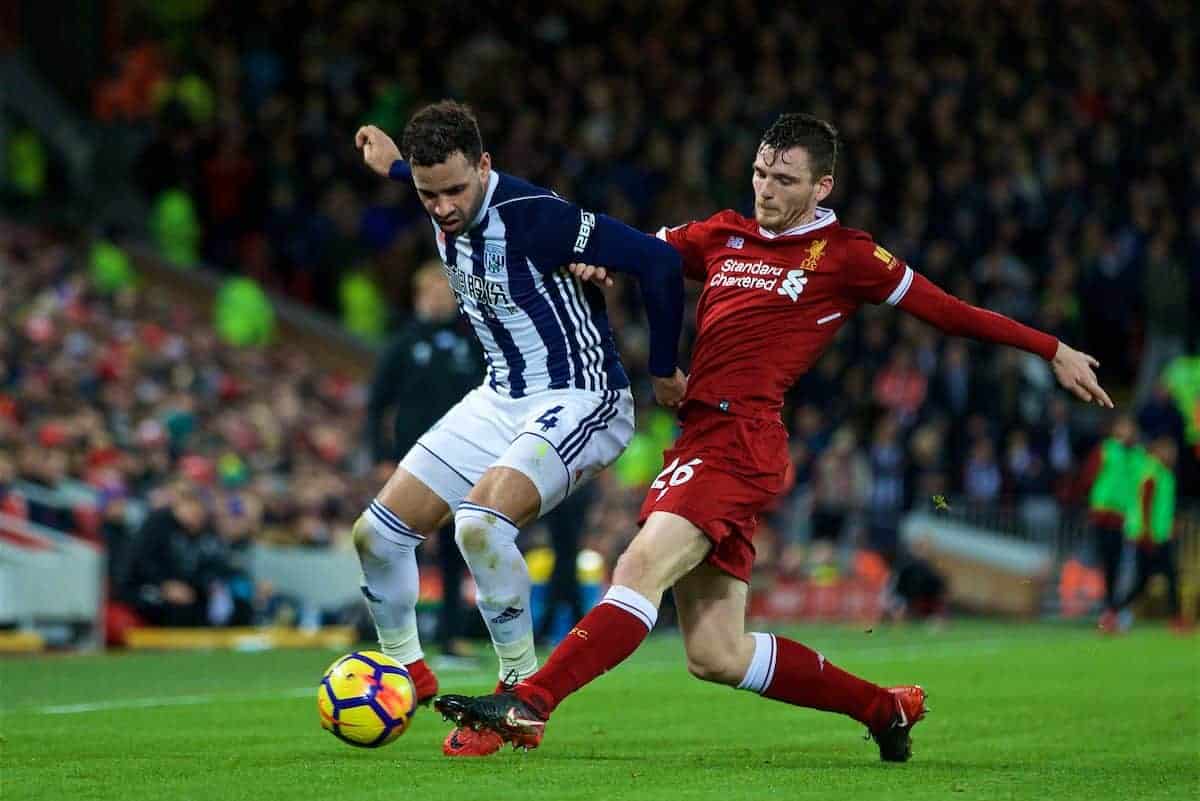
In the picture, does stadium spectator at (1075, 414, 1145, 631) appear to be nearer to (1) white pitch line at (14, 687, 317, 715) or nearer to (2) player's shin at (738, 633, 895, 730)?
(1) white pitch line at (14, 687, 317, 715)

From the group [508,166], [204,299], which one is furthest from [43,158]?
[508,166]

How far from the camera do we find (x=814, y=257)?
22.5ft

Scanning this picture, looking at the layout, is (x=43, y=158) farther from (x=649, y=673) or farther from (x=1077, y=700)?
(x=1077, y=700)

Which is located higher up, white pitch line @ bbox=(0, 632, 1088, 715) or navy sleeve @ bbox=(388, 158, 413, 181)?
navy sleeve @ bbox=(388, 158, 413, 181)

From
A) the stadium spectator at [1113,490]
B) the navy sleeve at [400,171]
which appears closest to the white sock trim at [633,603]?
the navy sleeve at [400,171]

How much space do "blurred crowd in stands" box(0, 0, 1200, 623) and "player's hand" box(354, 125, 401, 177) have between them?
34.8ft

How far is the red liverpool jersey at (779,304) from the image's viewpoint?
681 centimetres

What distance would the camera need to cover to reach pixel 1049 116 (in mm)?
24953

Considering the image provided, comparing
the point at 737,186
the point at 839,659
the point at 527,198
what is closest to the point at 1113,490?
the point at 737,186

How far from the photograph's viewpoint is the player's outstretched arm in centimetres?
651

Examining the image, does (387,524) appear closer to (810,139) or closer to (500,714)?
(500,714)

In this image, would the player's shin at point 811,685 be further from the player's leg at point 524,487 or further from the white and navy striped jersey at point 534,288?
the white and navy striped jersey at point 534,288

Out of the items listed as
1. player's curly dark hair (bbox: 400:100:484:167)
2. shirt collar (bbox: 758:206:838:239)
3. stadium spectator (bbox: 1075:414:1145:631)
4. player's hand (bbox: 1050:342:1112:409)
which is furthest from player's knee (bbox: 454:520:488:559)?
stadium spectator (bbox: 1075:414:1145:631)

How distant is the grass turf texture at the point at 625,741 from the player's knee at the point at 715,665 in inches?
11.5
